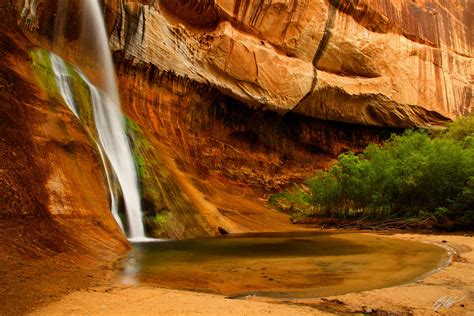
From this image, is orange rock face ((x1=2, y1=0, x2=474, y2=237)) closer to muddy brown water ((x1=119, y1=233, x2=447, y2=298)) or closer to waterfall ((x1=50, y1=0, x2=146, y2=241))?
waterfall ((x1=50, y1=0, x2=146, y2=241))

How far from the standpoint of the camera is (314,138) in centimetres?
3459

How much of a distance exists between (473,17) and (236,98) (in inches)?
1172

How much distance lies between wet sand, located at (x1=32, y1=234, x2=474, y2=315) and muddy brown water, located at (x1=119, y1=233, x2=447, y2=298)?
1.46ft

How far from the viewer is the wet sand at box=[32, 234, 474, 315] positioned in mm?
4660

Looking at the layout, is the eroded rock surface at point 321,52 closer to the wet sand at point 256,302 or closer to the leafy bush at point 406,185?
the leafy bush at point 406,185

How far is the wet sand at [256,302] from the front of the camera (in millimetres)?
4660

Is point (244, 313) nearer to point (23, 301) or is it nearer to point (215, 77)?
point (23, 301)

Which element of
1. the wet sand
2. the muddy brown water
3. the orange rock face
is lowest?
the muddy brown water

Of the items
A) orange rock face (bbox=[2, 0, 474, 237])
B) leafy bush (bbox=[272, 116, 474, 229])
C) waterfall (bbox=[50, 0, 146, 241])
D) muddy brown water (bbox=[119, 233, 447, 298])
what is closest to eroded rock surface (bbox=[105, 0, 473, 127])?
orange rock face (bbox=[2, 0, 474, 237])

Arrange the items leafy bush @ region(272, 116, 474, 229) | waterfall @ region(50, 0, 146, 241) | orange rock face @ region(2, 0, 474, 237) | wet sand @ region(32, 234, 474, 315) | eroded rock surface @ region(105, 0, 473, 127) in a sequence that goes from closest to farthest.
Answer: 1. wet sand @ region(32, 234, 474, 315)
2. waterfall @ region(50, 0, 146, 241)
3. leafy bush @ region(272, 116, 474, 229)
4. orange rock face @ region(2, 0, 474, 237)
5. eroded rock surface @ region(105, 0, 473, 127)

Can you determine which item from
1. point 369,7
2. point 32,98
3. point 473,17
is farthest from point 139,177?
point 473,17

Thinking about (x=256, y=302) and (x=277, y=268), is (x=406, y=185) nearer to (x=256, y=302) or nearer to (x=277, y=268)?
(x=277, y=268)

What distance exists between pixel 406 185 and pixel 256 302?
16831 millimetres

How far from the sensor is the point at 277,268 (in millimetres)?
7699
